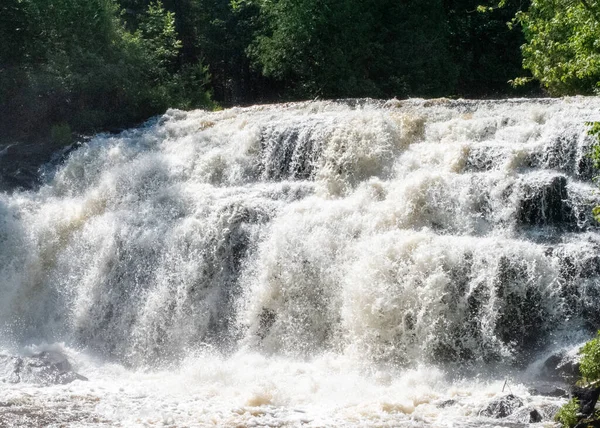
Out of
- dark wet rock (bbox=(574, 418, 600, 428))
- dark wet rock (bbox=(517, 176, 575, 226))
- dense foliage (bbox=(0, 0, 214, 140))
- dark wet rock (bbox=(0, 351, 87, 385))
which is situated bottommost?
dark wet rock (bbox=(0, 351, 87, 385))

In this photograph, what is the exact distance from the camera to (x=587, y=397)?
8.67 metres

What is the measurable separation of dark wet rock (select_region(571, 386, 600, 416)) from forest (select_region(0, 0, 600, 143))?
36.2ft

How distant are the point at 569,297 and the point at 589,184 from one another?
2.31 meters

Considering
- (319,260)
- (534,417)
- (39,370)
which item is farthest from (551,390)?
(39,370)

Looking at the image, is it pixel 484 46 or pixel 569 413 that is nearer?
pixel 569 413

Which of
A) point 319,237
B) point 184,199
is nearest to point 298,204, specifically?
point 319,237

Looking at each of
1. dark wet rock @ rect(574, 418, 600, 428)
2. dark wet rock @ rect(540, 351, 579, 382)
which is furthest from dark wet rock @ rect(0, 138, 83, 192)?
dark wet rock @ rect(574, 418, 600, 428)

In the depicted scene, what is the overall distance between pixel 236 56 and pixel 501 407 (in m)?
18.8

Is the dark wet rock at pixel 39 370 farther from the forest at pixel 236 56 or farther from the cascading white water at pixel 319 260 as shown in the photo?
the forest at pixel 236 56

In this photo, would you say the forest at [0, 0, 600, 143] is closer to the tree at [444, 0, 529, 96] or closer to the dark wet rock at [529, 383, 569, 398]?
the tree at [444, 0, 529, 96]

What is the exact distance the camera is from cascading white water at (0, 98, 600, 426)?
35.6 feet

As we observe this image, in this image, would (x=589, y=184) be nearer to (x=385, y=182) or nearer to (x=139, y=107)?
(x=385, y=182)

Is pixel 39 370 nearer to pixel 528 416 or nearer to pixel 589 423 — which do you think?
pixel 528 416

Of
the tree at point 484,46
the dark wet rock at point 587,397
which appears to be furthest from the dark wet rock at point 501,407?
the tree at point 484,46
